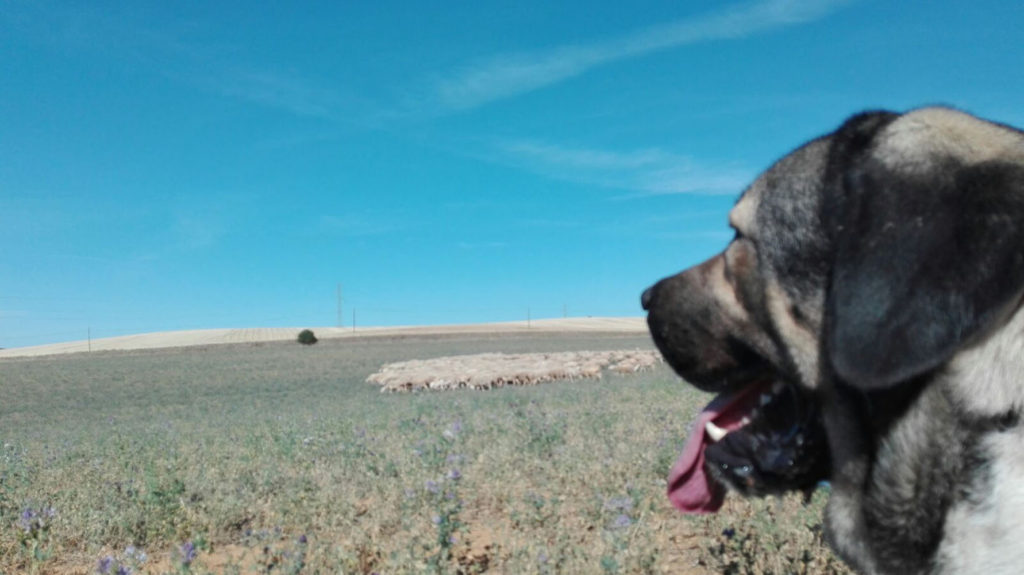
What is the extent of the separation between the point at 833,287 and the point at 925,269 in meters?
0.27

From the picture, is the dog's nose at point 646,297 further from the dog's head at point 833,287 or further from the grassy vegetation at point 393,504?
the grassy vegetation at point 393,504

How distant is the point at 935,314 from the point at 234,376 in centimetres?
3189

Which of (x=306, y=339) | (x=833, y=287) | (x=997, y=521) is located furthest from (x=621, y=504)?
(x=306, y=339)

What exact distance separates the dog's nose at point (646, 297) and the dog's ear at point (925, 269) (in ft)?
3.25

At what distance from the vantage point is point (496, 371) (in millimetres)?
24703

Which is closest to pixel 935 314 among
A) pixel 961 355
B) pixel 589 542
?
pixel 961 355

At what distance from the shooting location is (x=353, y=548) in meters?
4.47

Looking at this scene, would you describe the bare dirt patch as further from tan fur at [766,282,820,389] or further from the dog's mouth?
tan fur at [766,282,820,389]

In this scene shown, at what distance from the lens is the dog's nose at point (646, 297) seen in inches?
118

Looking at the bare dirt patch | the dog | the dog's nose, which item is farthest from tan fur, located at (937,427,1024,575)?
the bare dirt patch

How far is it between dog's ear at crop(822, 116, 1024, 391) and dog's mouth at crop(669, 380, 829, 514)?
596 millimetres

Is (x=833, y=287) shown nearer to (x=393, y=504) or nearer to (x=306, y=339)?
(x=393, y=504)

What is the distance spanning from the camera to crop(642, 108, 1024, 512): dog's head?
1.79 metres

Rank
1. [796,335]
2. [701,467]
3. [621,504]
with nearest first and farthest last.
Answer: [796,335], [701,467], [621,504]
